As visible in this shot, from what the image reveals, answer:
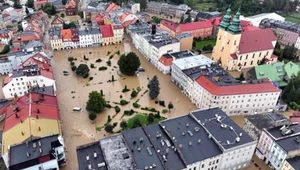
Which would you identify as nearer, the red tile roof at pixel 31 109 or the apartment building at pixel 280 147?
the apartment building at pixel 280 147

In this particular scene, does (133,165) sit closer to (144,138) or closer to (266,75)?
(144,138)

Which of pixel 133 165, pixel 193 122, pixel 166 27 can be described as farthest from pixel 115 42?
pixel 133 165

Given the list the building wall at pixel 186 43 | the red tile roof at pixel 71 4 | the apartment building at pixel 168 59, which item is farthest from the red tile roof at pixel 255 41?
the red tile roof at pixel 71 4

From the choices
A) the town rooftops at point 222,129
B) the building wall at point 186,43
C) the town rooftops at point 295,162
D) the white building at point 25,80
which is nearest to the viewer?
the town rooftops at point 295,162

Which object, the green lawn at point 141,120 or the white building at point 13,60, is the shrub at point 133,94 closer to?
the green lawn at point 141,120

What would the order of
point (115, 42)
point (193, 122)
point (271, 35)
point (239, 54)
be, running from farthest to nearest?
point (115, 42), point (271, 35), point (239, 54), point (193, 122)

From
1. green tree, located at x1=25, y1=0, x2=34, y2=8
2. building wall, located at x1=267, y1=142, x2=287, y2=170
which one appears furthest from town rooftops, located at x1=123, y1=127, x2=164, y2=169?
green tree, located at x1=25, y1=0, x2=34, y2=8
